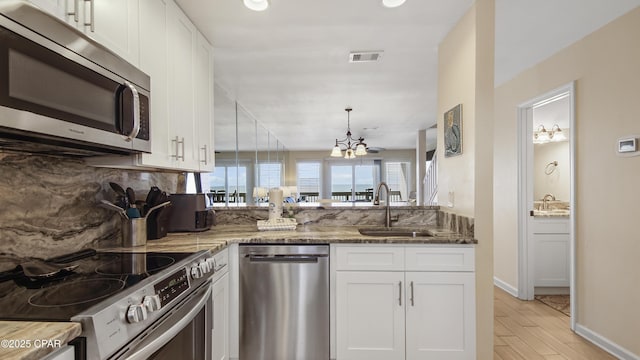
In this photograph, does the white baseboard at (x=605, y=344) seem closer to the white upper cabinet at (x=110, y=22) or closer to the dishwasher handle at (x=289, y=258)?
the dishwasher handle at (x=289, y=258)

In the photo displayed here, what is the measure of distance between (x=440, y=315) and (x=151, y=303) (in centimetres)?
168

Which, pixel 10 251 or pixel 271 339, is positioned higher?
pixel 10 251

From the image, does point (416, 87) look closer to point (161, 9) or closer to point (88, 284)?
point (161, 9)

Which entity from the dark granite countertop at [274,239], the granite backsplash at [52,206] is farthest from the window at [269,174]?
the granite backsplash at [52,206]

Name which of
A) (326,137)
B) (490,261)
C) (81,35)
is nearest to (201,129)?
(81,35)

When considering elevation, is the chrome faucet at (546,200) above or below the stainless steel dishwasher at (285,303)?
above

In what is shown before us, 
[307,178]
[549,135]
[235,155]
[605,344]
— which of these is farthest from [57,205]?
[307,178]

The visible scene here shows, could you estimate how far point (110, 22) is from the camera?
1.37 m

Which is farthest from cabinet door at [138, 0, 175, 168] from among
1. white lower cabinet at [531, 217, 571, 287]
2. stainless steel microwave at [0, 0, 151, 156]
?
white lower cabinet at [531, 217, 571, 287]

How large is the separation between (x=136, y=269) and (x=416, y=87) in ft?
11.5

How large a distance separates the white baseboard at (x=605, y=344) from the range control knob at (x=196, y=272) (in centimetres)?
290

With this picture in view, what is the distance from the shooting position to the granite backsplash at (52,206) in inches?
49.7

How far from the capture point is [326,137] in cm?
784

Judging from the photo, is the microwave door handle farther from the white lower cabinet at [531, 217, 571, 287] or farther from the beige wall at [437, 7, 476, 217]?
the white lower cabinet at [531, 217, 571, 287]
